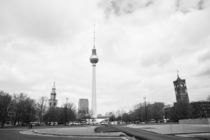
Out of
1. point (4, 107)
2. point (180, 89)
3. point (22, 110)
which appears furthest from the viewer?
point (180, 89)

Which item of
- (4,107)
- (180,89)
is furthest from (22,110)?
(180,89)

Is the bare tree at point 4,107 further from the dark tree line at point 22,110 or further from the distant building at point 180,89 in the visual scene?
the distant building at point 180,89

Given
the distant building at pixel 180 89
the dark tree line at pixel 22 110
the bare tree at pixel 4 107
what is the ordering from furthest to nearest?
1. the distant building at pixel 180 89
2. the dark tree line at pixel 22 110
3. the bare tree at pixel 4 107

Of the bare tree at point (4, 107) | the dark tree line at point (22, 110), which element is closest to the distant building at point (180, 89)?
the dark tree line at point (22, 110)

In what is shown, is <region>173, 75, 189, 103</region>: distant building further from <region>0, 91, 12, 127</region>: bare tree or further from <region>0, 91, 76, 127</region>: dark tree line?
<region>0, 91, 12, 127</region>: bare tree

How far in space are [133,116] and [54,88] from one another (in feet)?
261

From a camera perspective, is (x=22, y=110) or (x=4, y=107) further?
(x=22, y=110)

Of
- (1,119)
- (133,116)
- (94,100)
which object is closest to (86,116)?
(94,100)

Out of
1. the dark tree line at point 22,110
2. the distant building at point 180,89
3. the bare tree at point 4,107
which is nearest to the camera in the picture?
the bare tree at point 4,107

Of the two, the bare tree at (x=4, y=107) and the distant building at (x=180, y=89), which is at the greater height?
the distant building at (x=180, y=89)

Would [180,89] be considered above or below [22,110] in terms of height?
above

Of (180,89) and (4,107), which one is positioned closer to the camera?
(4,107)

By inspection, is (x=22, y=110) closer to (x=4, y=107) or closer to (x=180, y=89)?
(x=4, y=107)

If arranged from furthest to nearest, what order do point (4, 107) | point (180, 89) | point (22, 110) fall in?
1. point (180, 89)
2. point (22, 110)
3. point (4, 107)
